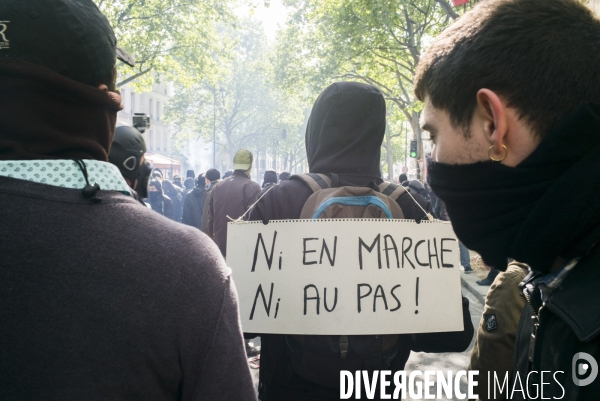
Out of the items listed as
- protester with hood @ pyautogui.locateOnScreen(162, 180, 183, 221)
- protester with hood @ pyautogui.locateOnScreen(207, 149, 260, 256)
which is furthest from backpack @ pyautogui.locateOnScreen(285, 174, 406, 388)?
protester with hood @ pyautogui.locateOnScreen(162, 180, 183, 221)

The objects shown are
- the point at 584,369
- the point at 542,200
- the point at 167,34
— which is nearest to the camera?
the point at 584,369

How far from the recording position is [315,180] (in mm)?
2469

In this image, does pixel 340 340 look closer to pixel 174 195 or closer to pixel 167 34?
pixel 174 195

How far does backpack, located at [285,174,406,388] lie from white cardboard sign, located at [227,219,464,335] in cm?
7

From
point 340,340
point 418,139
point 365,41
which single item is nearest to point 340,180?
point 340,340

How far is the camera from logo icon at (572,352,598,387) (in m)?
1.04

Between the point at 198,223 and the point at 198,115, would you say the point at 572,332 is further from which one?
the point at 198,115

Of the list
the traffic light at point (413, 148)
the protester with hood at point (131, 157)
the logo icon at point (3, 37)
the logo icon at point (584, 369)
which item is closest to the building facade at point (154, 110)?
the traffic light at point (413, 148)

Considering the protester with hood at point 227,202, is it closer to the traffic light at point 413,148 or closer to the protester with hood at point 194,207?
the protester with hood at point 194,207

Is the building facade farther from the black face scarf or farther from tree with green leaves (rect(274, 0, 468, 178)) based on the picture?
the black face scarf

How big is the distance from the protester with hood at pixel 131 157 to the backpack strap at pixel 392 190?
5.37 feet

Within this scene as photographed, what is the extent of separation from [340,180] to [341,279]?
0.49 meters

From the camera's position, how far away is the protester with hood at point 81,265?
3.49 ft

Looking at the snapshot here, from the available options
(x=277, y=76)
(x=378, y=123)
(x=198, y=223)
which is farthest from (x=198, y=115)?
(x=378, y=123)
